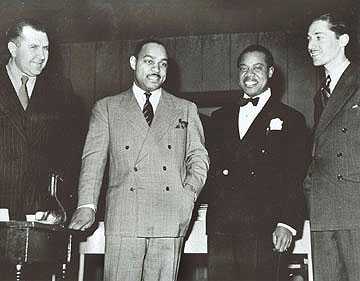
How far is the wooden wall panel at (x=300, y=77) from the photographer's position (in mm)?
5527

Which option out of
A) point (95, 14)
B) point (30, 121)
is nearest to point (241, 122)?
point (30, 121)

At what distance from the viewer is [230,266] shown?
8.82ft

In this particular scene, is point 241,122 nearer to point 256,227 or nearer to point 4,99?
point 256,227

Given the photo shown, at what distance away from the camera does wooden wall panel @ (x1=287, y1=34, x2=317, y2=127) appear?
553cm

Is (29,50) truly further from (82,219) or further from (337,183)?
(337,183)

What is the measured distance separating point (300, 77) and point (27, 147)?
11.7 ft

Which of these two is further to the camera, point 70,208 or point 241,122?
point 70,208

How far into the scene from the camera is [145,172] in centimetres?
255

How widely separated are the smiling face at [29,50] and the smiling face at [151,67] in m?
0.46

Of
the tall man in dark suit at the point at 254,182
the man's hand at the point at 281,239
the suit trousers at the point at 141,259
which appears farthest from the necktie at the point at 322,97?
the suit trousers at the point at 141,259

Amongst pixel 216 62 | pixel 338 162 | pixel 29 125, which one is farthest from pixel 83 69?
pixel 338 162

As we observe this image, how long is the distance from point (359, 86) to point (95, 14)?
10.3 ft

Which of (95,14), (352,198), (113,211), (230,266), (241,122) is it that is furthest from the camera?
(95,14)

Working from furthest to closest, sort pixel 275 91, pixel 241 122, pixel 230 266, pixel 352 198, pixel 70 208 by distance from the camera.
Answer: pixel 275 91, pixel 70 208, pixel 241 122, pixel 230 266, pixel 352 198
